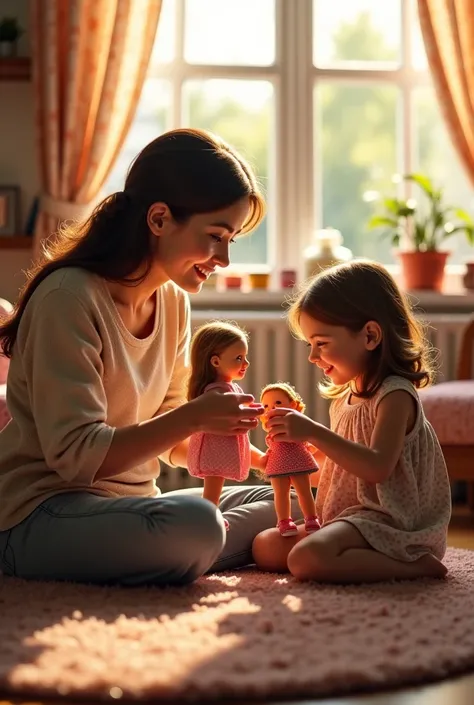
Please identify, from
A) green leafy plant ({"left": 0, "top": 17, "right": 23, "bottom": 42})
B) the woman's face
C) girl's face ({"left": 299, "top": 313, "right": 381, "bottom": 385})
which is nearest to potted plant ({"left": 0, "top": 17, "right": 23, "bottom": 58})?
green leafy plant ({"left": 0, "top": 17, "right": 23, "bottom": 42})

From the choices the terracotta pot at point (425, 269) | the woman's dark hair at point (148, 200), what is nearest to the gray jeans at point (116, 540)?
the woman's dark hair at point (148, 200)

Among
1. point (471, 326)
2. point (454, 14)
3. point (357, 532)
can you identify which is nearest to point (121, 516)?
point (357, 532)

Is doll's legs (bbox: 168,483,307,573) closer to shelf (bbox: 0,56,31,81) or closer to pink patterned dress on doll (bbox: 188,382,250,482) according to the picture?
pink patterned dress on doll (bbox: 188,382,250,482)

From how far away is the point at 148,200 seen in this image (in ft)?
7.32

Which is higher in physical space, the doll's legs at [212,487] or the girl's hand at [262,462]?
the girl's hand at [262,462]

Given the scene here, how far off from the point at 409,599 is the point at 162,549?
46cm

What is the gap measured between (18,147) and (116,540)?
9.12 feet

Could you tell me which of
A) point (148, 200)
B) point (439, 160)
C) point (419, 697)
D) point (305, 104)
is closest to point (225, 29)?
point (305, 104)

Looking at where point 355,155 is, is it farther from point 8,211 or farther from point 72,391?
point 72,391

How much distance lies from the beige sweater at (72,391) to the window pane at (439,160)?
256 centimetres

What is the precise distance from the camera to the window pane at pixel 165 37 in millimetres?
4539

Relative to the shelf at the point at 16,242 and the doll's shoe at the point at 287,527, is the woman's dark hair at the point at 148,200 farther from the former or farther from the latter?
the shelf at the point at 16,242

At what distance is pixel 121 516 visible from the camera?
2.04 meters

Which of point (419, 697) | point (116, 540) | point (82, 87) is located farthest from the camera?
point (82, 87)
